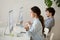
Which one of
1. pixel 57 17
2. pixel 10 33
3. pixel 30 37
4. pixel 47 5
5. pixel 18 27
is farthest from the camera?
pixel 57 17

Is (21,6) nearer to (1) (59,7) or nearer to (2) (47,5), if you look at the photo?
(2) (47,5)

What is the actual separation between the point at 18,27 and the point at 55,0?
4.64ft

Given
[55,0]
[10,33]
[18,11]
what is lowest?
[10,33]

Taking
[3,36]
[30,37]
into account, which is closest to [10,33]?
[3,36]

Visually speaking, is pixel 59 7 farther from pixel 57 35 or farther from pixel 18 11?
pixel 18 11

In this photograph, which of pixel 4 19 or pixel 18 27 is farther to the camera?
pixel 4 19

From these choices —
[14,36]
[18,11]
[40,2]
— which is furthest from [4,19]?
[14,36]

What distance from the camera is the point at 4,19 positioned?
174 inches

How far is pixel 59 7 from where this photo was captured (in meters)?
4.45

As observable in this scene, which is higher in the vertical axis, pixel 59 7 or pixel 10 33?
pixel 59 7

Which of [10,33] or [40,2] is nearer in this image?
[10,33]

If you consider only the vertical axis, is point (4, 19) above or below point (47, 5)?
below

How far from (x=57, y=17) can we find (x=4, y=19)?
1369mm

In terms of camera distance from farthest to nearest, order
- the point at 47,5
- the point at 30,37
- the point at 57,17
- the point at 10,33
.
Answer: the point at 57,17 < the point at 47,5 < the point at 10,33 < the point at 30,37
